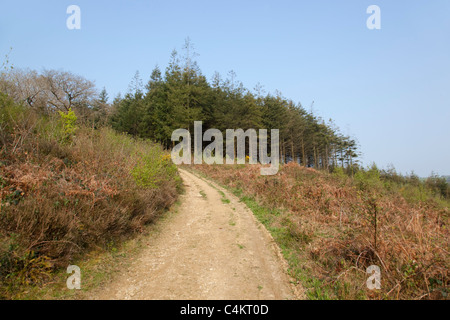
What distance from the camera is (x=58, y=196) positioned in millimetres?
4457

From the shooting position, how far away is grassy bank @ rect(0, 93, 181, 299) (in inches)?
141

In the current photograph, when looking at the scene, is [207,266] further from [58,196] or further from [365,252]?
[58,196]

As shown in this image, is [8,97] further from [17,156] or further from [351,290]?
[351,290]

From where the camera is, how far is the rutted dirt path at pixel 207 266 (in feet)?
12.4

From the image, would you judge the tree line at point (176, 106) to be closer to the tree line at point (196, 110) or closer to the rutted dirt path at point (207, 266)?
the tree line at point (196, 110)

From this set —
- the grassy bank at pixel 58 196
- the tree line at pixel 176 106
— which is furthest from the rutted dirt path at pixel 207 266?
the tree line at pixel 176 106

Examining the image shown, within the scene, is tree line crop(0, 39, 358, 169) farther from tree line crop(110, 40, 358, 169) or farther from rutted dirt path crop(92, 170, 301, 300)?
rutted dirt path crop(92, 170, 301, 300)

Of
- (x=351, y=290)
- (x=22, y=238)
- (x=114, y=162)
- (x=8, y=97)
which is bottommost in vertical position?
(x=351, y=290)

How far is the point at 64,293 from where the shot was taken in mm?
3510

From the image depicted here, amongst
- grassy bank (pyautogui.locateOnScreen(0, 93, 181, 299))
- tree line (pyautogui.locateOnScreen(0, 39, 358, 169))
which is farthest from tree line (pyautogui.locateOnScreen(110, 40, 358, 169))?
grassy bank (pyautogui.locateOnScreen(0, 93, 181, 299))

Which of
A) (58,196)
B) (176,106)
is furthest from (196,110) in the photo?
(58,196)

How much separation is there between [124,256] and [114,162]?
11.0 feet

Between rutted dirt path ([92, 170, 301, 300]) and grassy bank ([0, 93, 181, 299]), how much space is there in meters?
1.07

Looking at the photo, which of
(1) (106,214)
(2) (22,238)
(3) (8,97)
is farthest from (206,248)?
(3) (8,97)
